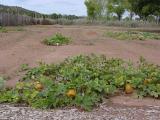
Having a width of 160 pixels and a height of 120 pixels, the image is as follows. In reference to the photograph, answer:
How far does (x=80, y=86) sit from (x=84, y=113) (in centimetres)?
84

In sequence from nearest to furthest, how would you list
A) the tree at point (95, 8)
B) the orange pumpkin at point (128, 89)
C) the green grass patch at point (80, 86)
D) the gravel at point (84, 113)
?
the gravel at point (84, 113) < the green grass patch at point (80, 86) < the orange pumpkin at point (128, 89) < the tree at point (95, 8)

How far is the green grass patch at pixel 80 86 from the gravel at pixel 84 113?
0.64 feet

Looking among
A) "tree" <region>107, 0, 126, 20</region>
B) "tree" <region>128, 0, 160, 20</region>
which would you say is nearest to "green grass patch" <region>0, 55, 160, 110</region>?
"tree" <region>128, 0, 160, 20</region>

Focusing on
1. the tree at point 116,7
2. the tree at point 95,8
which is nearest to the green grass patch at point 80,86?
the tree at point 116,7

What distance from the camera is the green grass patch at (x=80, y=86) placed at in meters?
6.58

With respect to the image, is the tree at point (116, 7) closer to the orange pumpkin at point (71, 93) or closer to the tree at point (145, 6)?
the tree at point (145, 6)

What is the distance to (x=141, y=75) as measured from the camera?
7.89 metres

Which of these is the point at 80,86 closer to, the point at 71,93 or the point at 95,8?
the point at 71,93

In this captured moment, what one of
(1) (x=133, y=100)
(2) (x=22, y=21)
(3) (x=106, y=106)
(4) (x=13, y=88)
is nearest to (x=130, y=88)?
(1) (x=133, y=100)

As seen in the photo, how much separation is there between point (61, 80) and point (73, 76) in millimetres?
274

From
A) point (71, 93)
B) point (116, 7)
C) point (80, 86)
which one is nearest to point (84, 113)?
point (71, 93)

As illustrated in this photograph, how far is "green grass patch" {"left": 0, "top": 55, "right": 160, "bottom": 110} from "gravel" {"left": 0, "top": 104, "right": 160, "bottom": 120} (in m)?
0.19

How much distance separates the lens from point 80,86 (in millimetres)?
6973

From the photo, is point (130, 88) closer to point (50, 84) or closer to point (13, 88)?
point (50, 84)
